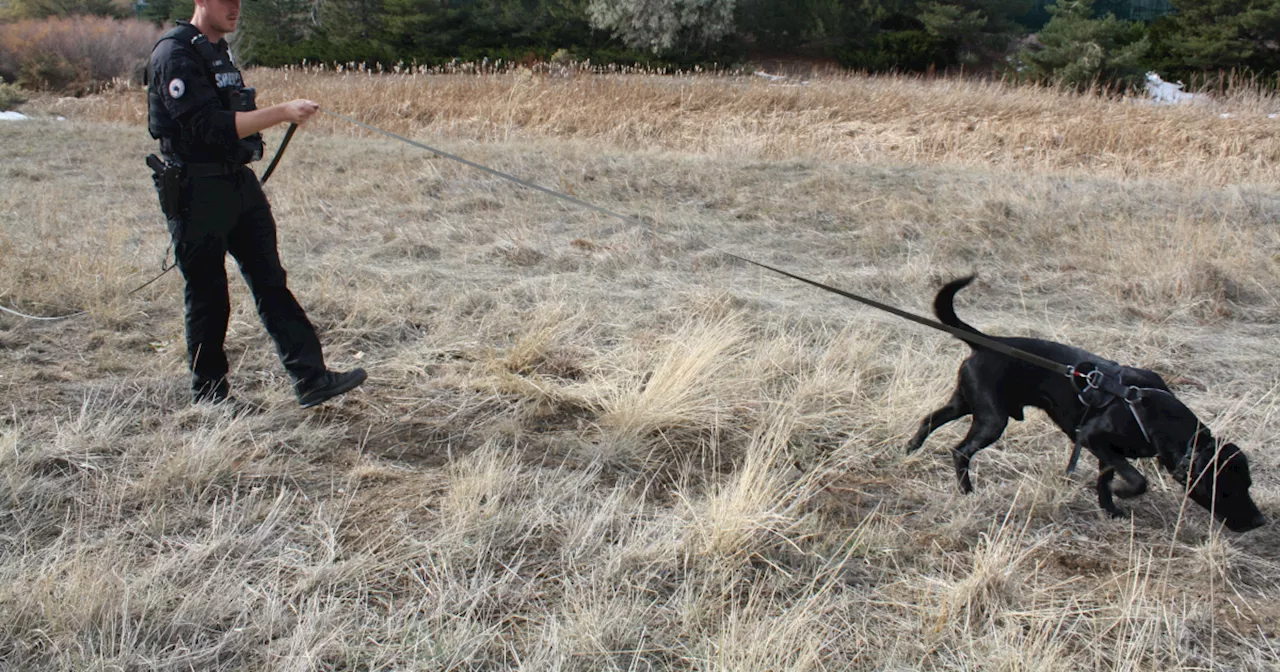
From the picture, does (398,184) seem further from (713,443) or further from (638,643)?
(638,643)

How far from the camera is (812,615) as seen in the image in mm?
2344

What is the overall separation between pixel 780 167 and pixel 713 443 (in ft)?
20.9

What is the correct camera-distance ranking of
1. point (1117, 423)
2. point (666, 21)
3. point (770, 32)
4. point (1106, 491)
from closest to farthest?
1. point (1117, 423)
2. point (1106, 491)
3. point (666, 21)
4. point (770, 32)

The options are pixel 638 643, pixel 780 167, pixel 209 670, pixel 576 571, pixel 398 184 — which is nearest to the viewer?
pixel 209 670

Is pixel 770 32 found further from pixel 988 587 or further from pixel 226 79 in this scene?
pixel 988 587

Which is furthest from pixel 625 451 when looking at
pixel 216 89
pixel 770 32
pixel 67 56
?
pixel 770 32

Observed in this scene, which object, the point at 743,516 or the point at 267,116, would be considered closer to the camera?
the point at 743,516

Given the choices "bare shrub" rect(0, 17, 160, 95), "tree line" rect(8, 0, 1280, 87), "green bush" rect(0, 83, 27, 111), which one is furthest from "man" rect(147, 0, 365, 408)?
"bare shrub" rect(0, 17, 160, 95)

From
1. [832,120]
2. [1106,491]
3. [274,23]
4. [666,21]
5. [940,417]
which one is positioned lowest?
[832,120]

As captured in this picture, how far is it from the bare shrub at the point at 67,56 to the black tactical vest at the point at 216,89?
20666 mm

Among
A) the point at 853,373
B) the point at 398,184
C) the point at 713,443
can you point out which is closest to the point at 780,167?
the point at 398,184

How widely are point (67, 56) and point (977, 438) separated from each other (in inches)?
1015

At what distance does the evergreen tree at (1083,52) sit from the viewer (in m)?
17.9

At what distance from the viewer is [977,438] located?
2891mm
